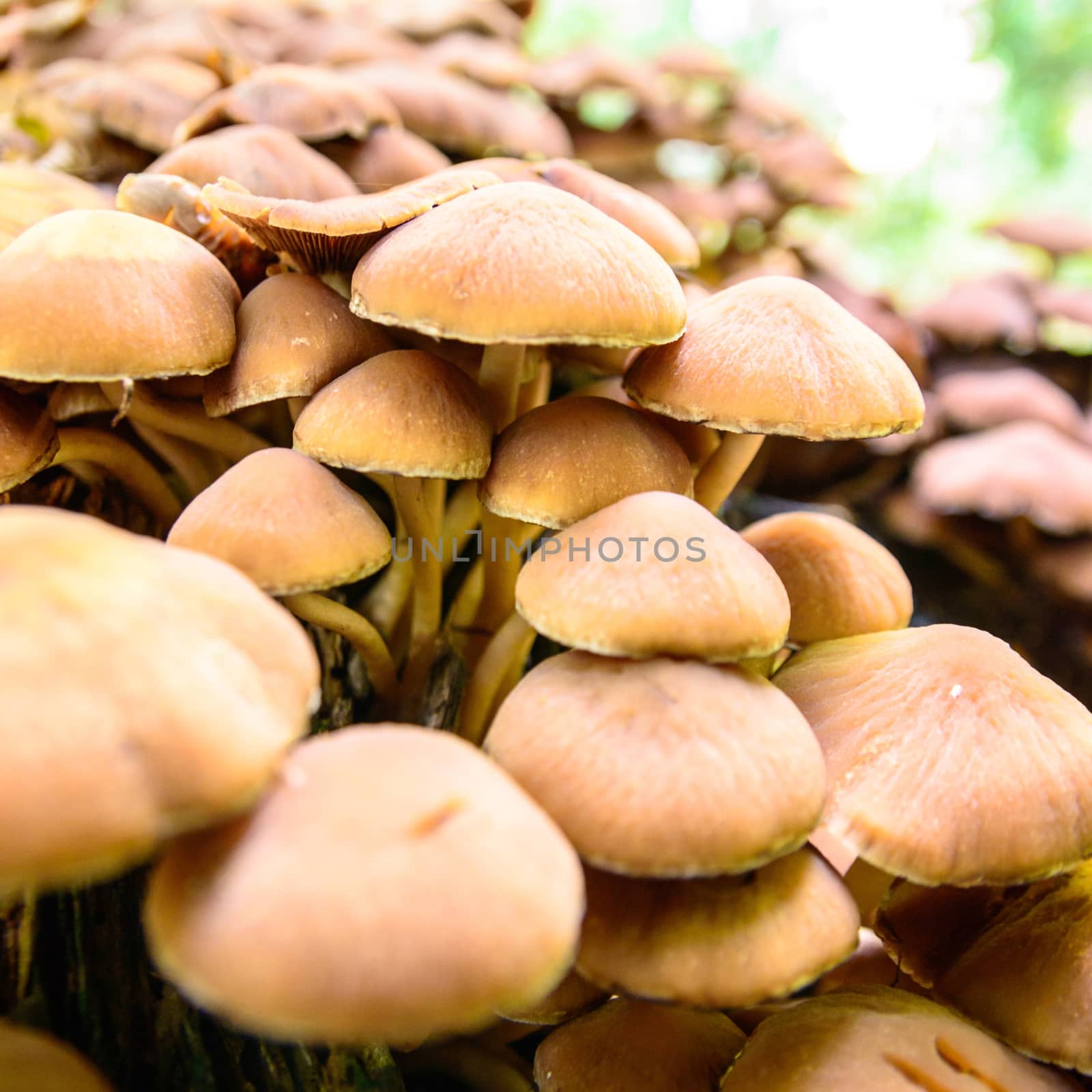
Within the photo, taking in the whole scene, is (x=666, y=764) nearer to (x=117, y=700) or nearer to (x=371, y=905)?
(x=371, y=905)

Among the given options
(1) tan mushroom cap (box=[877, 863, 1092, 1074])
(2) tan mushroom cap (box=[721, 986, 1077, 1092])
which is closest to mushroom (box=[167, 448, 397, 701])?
(2) tan mushroom cap (box=[721, 986, 1077, 1092])

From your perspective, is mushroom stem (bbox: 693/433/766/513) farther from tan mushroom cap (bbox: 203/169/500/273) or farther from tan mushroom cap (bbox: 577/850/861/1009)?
tan mushroom cap (bbox: 577/850/861/1009)

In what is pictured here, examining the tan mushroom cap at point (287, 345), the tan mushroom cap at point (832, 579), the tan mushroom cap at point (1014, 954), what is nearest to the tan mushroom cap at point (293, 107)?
the tan mushroom cap at point (287, 345)

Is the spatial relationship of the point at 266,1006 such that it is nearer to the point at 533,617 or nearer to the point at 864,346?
the point at 533,617

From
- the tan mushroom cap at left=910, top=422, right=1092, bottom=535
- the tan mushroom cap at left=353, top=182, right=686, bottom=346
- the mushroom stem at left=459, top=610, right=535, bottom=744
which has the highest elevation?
the tan mushroom cap at left=353, top=182, right=686, bottom=346

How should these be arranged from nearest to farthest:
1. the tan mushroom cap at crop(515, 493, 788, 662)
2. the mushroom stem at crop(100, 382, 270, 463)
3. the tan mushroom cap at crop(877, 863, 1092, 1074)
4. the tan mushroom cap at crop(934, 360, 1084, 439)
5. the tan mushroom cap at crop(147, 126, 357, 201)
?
the tan mushroom cap at crop(515, 493, 788, 662) < the tan mushroom cap at crop(877, 863, 1092, 1074) < the mushroom stem at crop(100, 382, 270, 463) < the tan mushroom cap at crop(147, 126, 357, 201) < the tan mushroom cap at crop(934, 360, 1084, 439)

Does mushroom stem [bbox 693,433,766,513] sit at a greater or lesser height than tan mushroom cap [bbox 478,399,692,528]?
lesser

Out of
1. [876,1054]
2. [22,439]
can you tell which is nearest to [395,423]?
[22,439]

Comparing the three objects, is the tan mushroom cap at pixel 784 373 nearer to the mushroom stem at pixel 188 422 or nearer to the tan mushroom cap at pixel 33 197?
the mushroom stem at pixel 188 422
